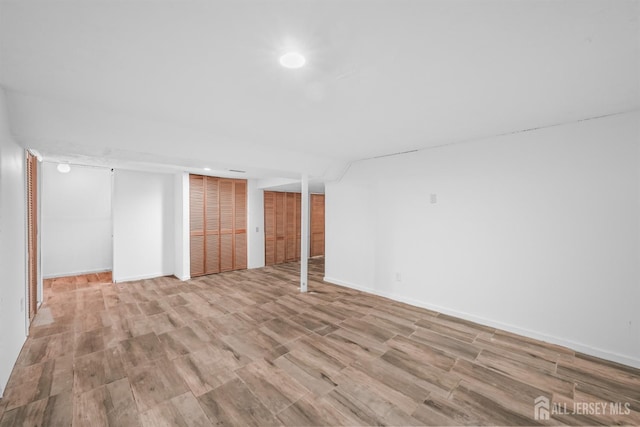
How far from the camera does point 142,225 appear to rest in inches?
217

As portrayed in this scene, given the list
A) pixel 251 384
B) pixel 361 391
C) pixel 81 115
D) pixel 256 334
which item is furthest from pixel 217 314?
pixel 81 115

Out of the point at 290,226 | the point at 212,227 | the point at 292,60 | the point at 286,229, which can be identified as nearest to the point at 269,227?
the point at 286,229

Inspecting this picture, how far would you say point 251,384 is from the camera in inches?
85.5

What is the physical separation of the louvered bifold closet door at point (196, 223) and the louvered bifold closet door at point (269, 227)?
168cm

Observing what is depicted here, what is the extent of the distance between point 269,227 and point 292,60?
18.7ft

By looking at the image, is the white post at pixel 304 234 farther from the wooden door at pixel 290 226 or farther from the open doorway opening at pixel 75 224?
the open doorway opening at pixel 75 224

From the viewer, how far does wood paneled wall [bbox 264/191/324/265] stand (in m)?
7.02

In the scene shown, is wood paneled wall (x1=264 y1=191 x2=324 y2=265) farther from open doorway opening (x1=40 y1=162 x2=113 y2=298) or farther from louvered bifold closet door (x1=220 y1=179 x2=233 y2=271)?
open doorway opening (x1=40 y1=162 x2=113 y2=298)

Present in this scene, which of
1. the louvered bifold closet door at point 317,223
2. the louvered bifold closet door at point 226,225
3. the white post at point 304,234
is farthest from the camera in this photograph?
the louvered bifold closet door at point 317,223

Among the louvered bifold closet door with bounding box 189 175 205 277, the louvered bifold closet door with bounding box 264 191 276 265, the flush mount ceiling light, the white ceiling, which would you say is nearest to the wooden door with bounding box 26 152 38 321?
the white ceiling

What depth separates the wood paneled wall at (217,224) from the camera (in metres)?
5.62

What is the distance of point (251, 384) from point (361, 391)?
2.97ft

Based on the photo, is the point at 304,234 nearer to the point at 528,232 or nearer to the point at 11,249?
the point at 528,232

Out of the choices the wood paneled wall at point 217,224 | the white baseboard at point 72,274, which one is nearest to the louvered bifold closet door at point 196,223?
the wood paneled wall at point 217,224
